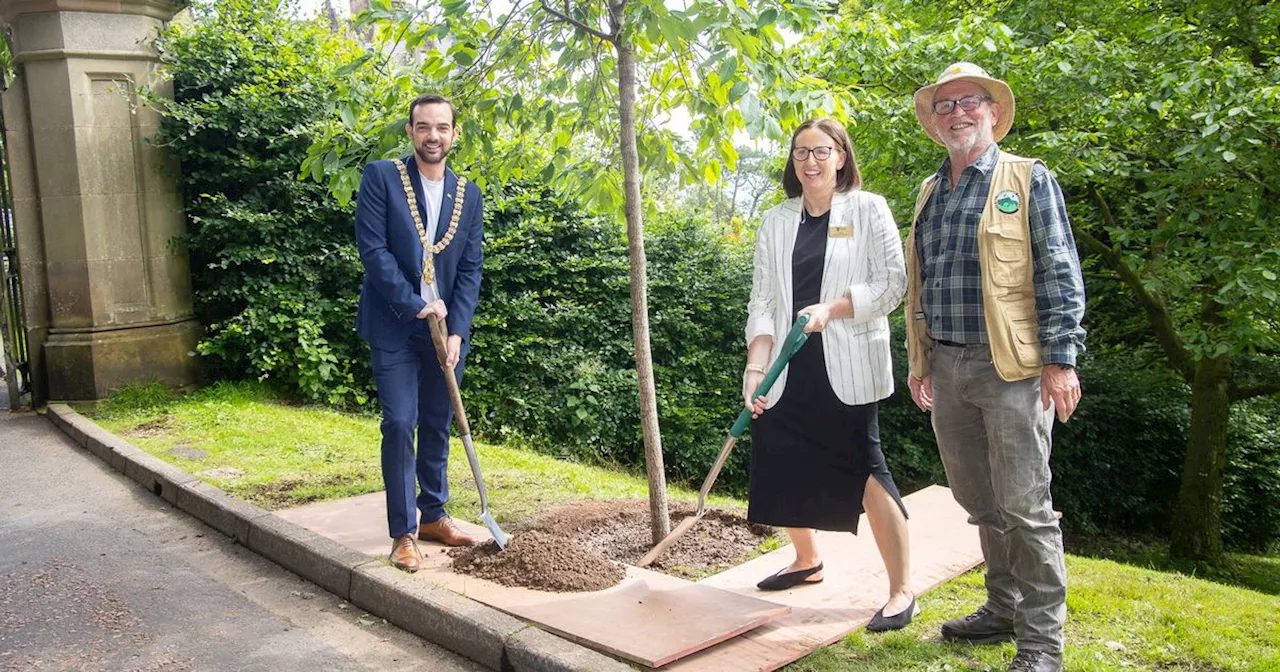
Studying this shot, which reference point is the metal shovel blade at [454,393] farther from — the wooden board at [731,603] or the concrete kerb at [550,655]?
the concrete kerb at [550,655]

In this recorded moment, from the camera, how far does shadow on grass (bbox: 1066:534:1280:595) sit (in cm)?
916

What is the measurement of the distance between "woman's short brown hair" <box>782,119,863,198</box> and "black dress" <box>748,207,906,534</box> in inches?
6.1

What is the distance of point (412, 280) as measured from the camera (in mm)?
4863

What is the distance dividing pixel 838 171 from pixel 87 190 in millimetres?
8137

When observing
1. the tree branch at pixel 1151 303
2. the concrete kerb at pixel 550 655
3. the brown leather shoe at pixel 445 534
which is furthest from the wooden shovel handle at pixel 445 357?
the tree branch at pixel 1151 303

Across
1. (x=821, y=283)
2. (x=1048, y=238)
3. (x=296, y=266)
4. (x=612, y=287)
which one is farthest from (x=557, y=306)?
(x=1048, y=238)

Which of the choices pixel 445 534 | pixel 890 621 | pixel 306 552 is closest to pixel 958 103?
pixel 890 621

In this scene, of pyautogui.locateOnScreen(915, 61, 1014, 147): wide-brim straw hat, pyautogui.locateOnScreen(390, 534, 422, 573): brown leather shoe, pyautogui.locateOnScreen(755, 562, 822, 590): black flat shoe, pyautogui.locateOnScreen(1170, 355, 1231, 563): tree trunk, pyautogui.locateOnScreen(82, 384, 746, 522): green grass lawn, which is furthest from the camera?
pyautogui.locateOnScreen(1170, 355, 1231, 563): tree trunk

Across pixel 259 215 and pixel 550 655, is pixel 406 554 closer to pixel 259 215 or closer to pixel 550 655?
pixel 550 655

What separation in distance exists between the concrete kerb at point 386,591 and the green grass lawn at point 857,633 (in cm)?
23

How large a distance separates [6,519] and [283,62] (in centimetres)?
582

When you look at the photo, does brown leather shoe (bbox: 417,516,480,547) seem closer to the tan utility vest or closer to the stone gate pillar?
the tan utility vest

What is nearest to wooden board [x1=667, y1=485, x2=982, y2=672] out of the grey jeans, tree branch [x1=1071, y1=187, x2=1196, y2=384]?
the grey jeans

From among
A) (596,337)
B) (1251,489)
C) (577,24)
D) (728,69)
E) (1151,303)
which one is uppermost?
(577,24)
